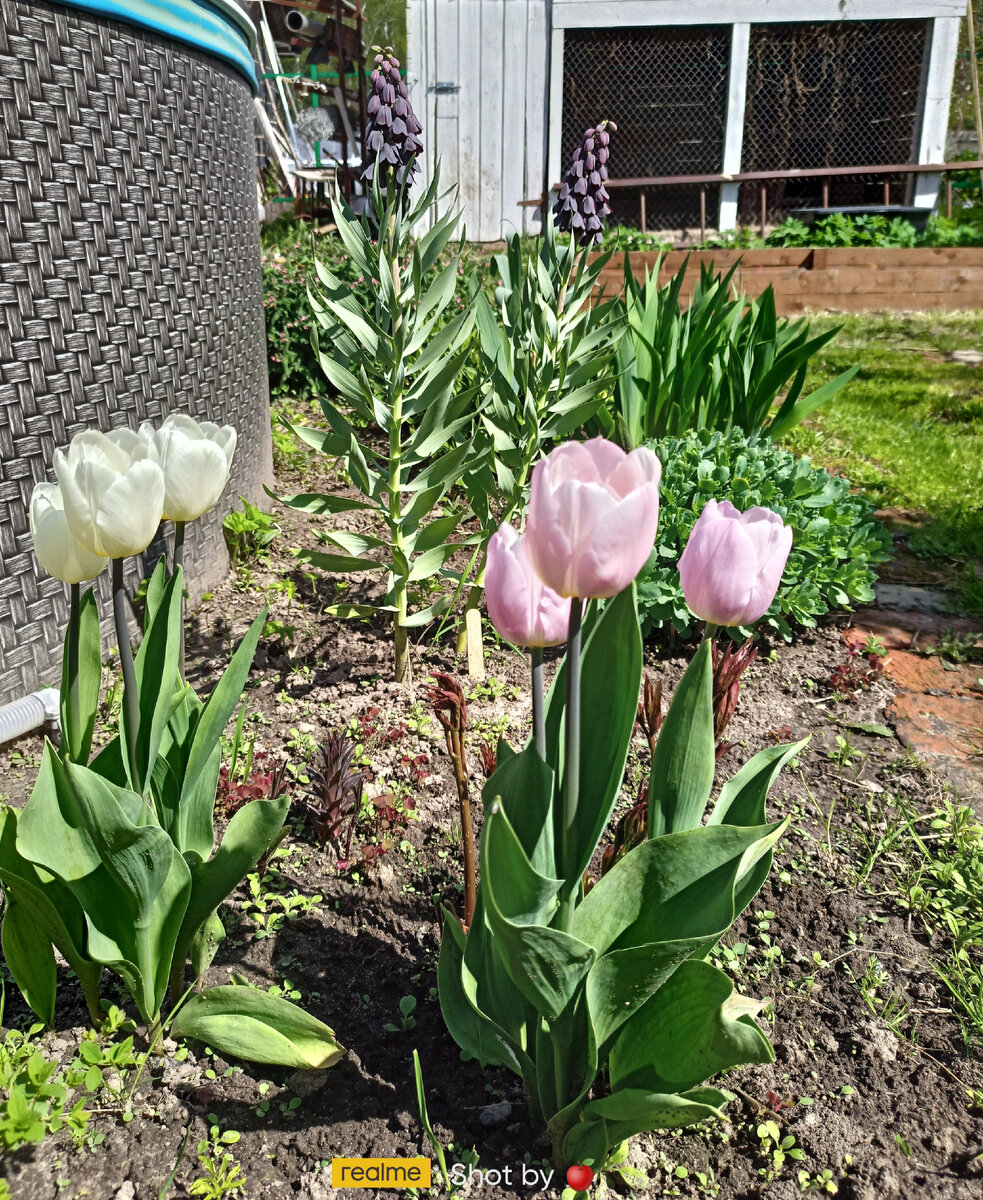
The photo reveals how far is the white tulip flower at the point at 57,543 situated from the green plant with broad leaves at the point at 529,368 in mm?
1319

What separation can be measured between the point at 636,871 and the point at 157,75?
2.33 m

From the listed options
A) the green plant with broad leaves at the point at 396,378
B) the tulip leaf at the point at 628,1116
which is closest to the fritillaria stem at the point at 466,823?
the tulip leaf at the point at 628,1116

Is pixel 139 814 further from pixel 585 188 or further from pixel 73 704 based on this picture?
pixel 585 188

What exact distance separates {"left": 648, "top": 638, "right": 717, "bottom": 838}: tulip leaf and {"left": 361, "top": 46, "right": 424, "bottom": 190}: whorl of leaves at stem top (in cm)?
159

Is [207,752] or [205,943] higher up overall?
[207,752]

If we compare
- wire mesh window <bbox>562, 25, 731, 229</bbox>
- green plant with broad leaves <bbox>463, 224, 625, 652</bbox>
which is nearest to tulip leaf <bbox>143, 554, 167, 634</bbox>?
green plant with broad leaves <bbox>463, 224, 625, 652</bbox>

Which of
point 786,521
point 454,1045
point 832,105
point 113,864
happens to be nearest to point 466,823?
point 454,1045

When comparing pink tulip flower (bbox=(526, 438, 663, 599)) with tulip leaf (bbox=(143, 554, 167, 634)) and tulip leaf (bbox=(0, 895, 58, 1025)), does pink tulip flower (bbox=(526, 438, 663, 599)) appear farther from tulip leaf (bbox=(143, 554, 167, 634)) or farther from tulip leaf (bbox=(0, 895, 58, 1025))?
tulip leaf (bbox=(0, 895, 58, 1025))

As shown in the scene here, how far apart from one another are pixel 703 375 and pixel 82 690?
260 centimetres

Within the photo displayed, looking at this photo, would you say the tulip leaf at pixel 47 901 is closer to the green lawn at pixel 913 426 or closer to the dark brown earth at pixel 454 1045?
the dark brown earth at pixel 454 1045

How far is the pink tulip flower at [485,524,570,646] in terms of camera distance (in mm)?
957

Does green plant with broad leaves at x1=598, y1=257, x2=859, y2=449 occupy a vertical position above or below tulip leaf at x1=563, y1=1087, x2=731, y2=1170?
above

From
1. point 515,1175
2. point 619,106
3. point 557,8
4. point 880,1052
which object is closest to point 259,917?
point 515,1175

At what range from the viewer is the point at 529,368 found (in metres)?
2.65
